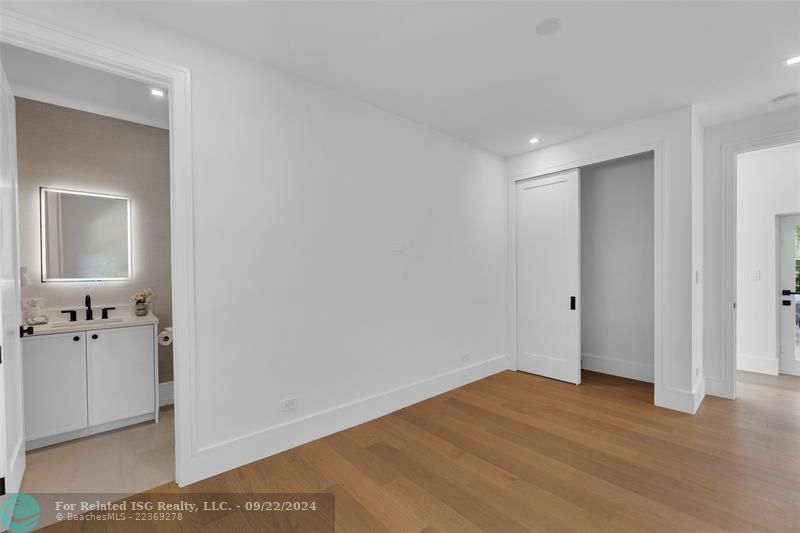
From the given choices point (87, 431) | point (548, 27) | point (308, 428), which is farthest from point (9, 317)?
point (548, 27)

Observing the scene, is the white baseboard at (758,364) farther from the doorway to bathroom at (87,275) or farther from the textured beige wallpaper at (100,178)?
the textured beige wallpaper at (100,178)

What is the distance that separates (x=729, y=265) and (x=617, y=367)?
1675 mm

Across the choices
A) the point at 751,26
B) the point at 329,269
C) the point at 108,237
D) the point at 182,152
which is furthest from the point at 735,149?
the point at 108,237

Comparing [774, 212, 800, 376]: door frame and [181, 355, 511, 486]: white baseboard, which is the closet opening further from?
[774, 212, 800, 376]: door frame

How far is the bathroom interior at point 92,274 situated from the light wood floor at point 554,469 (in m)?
1.03

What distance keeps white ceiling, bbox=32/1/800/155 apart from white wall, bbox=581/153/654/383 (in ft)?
3.55

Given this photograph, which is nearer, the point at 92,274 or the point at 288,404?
the point at 288,404

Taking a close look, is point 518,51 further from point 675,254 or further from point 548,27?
point 675,254

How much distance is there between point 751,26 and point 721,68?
0.54 m

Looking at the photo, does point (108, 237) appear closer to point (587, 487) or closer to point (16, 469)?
point (16, 469)

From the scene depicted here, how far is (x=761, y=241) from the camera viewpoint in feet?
15.1

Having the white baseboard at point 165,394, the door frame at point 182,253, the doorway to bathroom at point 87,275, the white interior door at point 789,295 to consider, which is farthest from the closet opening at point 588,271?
the white baseboard at point 165,394

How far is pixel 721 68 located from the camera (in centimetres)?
272

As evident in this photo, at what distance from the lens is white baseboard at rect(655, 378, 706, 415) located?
11.0 feet
